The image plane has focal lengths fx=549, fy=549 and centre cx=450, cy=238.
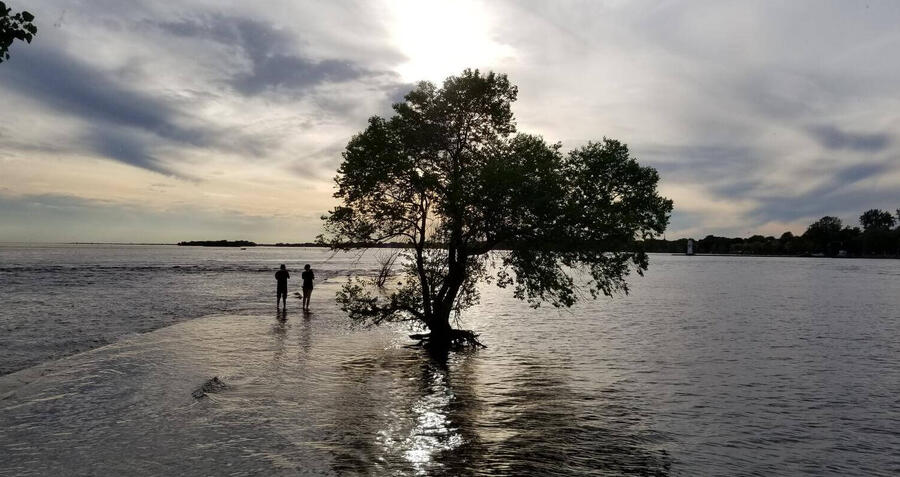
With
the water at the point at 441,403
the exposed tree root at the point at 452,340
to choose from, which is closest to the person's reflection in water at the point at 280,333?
the water at the point at 441,403

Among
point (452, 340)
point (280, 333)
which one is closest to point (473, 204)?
point (452, 340)

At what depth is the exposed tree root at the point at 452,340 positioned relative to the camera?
27.5m

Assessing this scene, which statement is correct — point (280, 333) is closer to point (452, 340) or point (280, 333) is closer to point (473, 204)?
point (452, 340)

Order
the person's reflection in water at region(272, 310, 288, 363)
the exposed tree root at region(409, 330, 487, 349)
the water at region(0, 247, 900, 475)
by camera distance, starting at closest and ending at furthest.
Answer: the water at region(0, 247, 900, 475) → the person's reflection in water at region(272, 310, 288, 363) → the exposed tree root at region(409, 330, 487, 349)

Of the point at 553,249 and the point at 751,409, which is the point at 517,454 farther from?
the point at 553,249

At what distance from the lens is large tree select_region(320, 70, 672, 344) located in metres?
24.0

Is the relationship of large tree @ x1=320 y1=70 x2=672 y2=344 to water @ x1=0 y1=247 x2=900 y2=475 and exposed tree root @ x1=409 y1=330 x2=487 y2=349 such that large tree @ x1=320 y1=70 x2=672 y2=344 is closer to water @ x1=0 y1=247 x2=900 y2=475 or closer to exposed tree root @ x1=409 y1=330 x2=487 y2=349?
exposed tree root @ x1=409 y1=330 x2=487 y2=349

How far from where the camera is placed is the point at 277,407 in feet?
51.0

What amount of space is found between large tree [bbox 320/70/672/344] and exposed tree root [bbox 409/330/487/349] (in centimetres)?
8

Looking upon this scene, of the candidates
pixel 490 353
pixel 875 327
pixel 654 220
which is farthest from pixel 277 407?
pixel 875 327

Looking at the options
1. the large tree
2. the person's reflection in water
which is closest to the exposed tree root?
the large tree

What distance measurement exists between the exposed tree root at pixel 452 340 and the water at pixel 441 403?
117 cm

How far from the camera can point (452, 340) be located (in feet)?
91.8

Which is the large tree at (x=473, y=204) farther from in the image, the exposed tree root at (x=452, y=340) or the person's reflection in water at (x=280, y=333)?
the person's reflection in water at (x=280, y=333)
